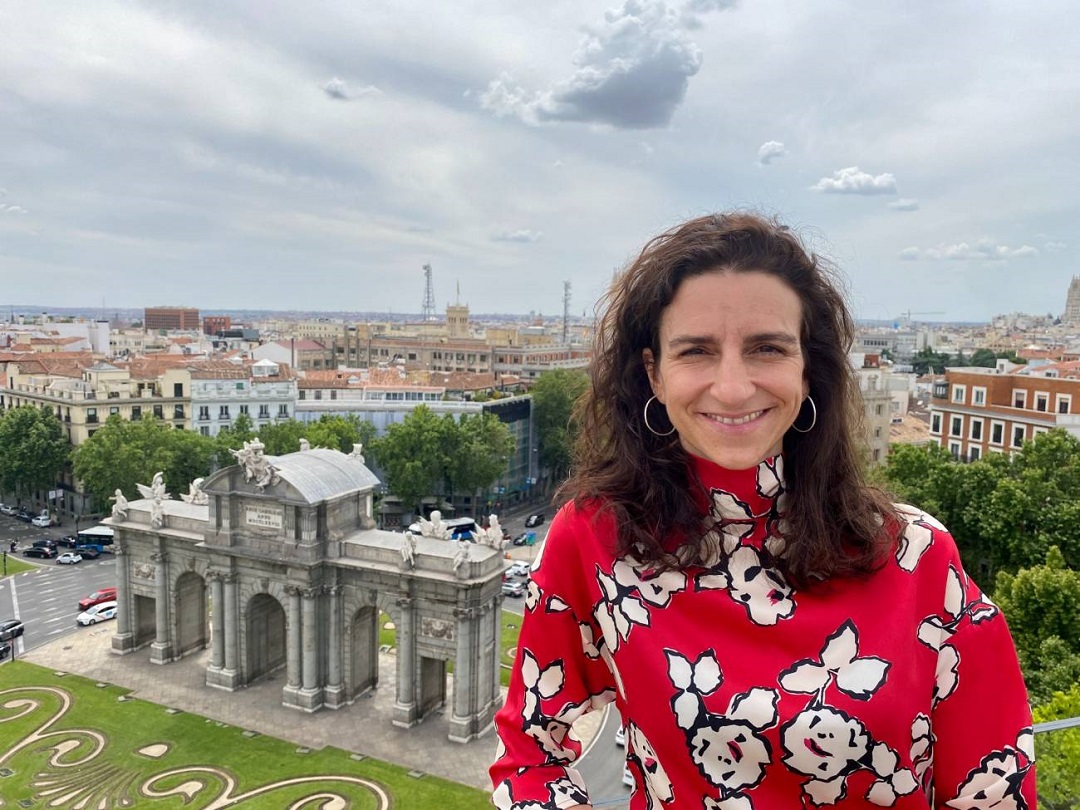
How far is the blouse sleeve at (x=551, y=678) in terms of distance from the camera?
4039 mm

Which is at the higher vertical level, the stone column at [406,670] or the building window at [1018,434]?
the building window at [1018,434]

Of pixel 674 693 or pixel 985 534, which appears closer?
pixel 674 693

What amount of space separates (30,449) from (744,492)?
72.1 meters

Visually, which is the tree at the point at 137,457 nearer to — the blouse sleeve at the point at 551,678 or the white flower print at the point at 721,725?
the blouse sleeve at the point at 551,678

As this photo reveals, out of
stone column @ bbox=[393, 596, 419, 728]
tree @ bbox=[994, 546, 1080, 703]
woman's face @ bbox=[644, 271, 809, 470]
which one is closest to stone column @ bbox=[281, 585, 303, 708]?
stone column @ bbox=[393, 596, 419, 728]

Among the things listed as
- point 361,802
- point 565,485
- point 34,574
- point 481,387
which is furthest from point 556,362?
point 565,485

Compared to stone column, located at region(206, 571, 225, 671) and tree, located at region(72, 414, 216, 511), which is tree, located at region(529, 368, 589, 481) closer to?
tree, located at region(72, 414, 216, 511)

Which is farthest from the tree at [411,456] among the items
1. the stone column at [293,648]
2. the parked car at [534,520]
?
the stone column at [293,648]

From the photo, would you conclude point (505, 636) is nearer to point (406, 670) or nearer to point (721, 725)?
point (406, 670)

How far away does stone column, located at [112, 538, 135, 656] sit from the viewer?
127ft

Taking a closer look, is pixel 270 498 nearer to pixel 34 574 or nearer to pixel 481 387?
pixel 34 574

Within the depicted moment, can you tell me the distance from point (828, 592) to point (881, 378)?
210 feet

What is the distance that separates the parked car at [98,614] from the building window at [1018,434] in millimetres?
52797

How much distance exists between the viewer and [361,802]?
2705cm
